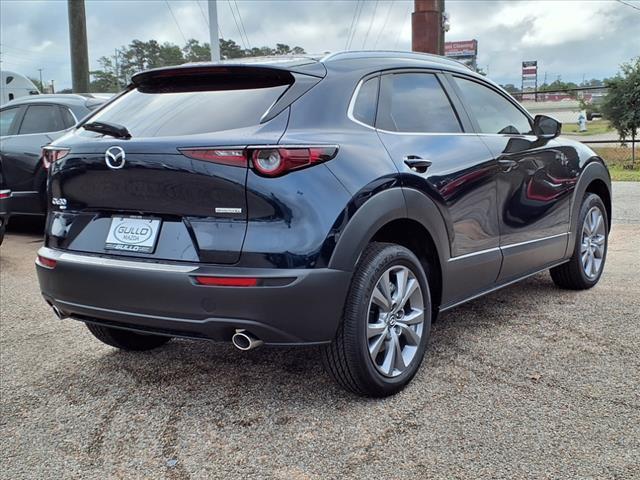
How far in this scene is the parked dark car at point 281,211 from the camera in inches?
110

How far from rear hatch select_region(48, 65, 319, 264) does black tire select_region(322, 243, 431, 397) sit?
1.98 feet

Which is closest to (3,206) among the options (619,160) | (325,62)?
(325,62)

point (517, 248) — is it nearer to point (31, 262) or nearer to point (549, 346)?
point (549, 346)

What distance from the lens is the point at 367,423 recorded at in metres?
3.01

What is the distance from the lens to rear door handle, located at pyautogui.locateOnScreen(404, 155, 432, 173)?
11.0 feet

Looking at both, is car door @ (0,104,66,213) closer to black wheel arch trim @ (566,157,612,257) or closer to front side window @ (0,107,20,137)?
front side window @ (0,107,20,137)

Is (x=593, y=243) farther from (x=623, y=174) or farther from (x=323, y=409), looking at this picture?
(x=623, y=174)

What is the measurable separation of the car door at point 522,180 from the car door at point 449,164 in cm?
14

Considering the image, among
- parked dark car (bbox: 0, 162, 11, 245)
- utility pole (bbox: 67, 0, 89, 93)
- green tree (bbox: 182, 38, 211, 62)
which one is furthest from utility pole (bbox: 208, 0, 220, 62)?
green tree (bbox: 182, 38, 211, 62)

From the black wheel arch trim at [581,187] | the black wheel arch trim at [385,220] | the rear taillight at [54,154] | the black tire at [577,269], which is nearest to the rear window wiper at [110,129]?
the rear taillight at [54,154]

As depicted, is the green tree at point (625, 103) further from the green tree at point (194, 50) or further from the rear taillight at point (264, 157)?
the green tree at point (194, 50)

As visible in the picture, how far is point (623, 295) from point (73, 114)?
6363 millimetres

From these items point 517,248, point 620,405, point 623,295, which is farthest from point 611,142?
point 620,405

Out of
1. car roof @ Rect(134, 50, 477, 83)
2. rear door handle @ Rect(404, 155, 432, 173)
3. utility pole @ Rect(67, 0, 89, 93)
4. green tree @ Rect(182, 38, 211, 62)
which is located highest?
green tree @ Rect(182, 38, 211, 62)
